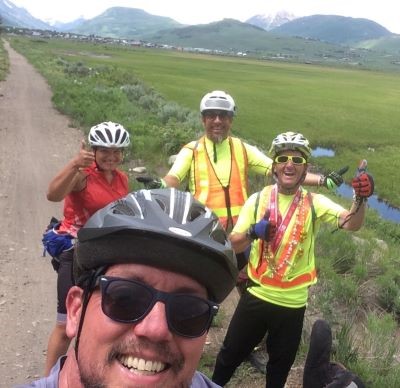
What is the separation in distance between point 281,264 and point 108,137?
6.00 feet

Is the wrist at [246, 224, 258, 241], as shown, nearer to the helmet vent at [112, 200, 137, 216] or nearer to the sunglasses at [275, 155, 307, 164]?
the sunglasses at [275, 155, 307, 164]

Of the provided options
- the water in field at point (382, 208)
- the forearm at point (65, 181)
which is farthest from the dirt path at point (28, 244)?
the water in field at point (382, 208)

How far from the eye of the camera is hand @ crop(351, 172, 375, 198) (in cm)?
347

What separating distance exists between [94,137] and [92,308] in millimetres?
2655

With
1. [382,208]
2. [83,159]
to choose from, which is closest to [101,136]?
[83,159]

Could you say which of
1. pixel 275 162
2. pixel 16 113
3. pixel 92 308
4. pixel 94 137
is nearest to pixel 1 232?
pixel 94 137

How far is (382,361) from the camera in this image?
4.41m

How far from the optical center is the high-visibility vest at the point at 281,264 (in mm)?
3625

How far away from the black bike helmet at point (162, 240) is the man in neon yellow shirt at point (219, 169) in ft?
7.95

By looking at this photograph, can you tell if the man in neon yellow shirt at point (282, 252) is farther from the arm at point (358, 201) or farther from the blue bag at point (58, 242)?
the blue bag at point (58, 242)

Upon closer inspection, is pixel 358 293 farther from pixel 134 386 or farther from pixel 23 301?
pixel 134 386

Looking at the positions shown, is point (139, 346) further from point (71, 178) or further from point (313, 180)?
point (313, 180)

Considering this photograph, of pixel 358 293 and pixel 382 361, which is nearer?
pixel 382 361

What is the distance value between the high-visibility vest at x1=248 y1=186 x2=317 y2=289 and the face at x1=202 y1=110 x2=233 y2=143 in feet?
2.98
